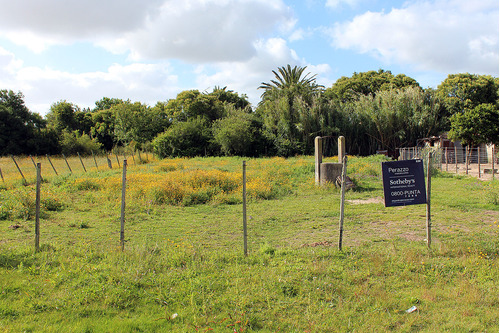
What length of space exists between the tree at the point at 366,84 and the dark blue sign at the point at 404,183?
42.1m

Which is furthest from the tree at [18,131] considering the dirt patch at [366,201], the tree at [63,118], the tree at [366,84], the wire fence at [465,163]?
the dirt patch at [366,201]

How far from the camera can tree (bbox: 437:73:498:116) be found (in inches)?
1538

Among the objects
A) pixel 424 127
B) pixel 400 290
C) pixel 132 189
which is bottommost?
pixel 400 290

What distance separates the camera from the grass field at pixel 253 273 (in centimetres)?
416

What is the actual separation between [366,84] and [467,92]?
1265 centimetres

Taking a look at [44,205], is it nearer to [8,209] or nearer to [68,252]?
[8,209]

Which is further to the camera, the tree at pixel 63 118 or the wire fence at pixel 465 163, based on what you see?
the tree at pixel 63 118

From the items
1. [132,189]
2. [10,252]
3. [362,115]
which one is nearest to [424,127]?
[362,115]

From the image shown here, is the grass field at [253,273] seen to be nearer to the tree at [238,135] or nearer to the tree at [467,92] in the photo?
the tree at [238,135]

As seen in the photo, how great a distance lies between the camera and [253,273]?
5.40 m

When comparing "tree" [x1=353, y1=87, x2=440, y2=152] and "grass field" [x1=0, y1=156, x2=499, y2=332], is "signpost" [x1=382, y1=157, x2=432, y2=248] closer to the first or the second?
"grass field" [x1=0, y1=156, x2=499, y2=332]

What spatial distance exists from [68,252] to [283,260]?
366 cm

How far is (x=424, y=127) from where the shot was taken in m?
36.1

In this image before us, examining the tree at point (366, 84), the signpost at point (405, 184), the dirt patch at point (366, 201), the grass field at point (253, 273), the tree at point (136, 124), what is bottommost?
the grass field at point (253, 273)
